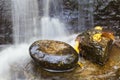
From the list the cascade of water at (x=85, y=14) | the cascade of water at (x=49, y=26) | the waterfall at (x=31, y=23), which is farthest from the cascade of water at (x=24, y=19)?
the cascade of water at (x=85, y=14)

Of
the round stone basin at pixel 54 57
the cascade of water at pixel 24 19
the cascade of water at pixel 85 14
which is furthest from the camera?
the cascade of water at pixel 85 14

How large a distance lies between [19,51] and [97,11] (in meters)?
2.69

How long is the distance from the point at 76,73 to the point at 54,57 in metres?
0.59

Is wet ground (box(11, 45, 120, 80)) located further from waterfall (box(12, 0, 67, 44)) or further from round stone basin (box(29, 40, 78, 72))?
waterfall (box(12, 0, 67, 44))

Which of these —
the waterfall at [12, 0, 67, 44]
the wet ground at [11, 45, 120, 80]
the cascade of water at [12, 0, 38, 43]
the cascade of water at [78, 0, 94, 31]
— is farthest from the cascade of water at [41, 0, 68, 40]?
the wet ground at [11, 45, 120, 80]

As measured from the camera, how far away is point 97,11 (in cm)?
834

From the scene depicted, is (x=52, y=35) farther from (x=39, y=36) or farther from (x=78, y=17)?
(x=78, y=17)

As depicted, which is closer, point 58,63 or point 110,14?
point 58,63

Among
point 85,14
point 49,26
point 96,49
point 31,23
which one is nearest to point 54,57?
point 96,49

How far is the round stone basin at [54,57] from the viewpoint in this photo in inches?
231

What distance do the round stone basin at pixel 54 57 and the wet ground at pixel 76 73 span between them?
0.13 meters

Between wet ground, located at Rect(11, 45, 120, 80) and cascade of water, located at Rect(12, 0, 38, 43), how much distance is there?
199cm

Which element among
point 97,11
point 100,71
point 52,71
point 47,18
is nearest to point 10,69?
point 52,71

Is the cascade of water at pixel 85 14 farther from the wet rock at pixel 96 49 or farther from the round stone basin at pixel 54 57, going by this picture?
the round stone basin at pixel 54 57
